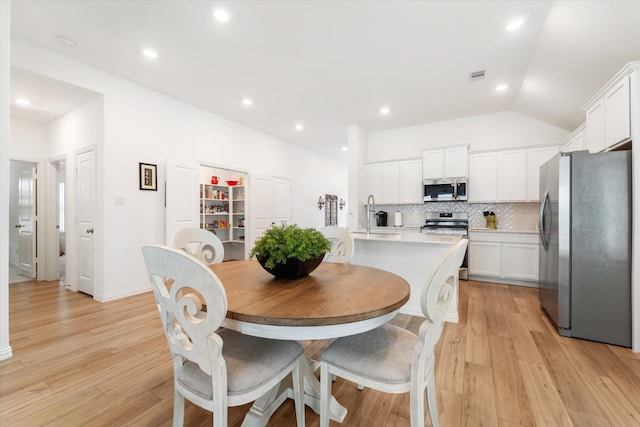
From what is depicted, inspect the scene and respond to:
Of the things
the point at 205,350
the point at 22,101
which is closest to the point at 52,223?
the point at 22,101

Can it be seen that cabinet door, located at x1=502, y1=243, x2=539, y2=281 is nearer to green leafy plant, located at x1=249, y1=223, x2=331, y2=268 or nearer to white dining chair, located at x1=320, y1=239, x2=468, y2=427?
white dining chair, located at x1=320, y1=239, x2=468, y2=427

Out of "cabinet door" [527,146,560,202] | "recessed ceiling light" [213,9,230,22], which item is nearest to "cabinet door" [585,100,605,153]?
"cabinet door" [527,146,560,202]

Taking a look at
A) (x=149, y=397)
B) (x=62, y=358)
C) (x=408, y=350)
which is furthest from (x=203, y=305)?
(x=62, y=358)

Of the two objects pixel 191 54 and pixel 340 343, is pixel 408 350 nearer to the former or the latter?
pixel 340 343

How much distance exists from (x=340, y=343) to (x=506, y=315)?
264cm

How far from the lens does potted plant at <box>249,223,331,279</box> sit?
1506 millimetres

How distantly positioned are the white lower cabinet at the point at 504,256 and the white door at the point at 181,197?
4.62 meters

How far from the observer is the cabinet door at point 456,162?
4.75 m

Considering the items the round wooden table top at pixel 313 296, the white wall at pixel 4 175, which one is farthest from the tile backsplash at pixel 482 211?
the white wall at pixel 4 175

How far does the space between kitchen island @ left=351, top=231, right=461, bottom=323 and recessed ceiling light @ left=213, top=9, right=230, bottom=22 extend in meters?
2.51

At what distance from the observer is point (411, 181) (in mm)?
5270

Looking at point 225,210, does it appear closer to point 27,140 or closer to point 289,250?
point 27,140

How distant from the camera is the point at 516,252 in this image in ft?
13.9

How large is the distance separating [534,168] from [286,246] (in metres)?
4.71
